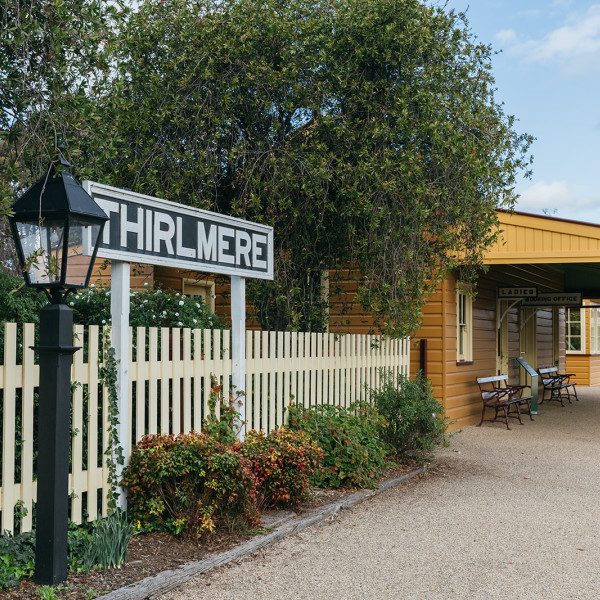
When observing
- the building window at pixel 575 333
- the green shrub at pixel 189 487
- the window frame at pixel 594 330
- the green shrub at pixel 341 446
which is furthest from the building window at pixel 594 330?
the green shrub at pixel 189 487

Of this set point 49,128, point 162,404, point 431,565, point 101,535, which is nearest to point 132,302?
point 162,404

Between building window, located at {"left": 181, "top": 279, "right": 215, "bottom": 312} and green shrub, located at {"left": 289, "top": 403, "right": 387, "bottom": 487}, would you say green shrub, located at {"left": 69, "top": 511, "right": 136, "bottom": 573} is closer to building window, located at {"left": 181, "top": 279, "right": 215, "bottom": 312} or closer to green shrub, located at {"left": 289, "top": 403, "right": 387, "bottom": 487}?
green shrub, located at {"left": 289, "top": 403, "right": 387, "bottom": 487}

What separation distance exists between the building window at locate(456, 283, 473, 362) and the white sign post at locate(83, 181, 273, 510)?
7358 millimetres

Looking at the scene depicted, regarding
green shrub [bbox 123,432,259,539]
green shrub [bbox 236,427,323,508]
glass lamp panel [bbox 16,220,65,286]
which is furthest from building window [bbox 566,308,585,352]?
glass lamp panel [bbox 16,220,65,286]

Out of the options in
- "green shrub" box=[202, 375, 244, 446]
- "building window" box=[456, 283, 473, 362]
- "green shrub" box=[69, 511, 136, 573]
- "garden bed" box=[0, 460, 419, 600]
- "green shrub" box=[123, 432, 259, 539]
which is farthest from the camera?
"building window" box=[456, 283, 473, 362]

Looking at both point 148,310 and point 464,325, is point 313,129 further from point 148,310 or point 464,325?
point 464,325

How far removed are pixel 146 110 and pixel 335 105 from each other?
2.39 meters

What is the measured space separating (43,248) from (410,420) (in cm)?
545

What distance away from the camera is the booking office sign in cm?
555

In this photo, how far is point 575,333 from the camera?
27.3 metres

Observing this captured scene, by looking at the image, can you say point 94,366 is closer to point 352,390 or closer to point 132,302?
point 132,302

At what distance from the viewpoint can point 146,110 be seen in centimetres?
931

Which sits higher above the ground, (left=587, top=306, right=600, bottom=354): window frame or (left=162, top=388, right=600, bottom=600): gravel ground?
(left=587, top=306, right=600, bottom=354): window frame

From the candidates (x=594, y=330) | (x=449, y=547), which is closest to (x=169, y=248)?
(x=449, y=547)
